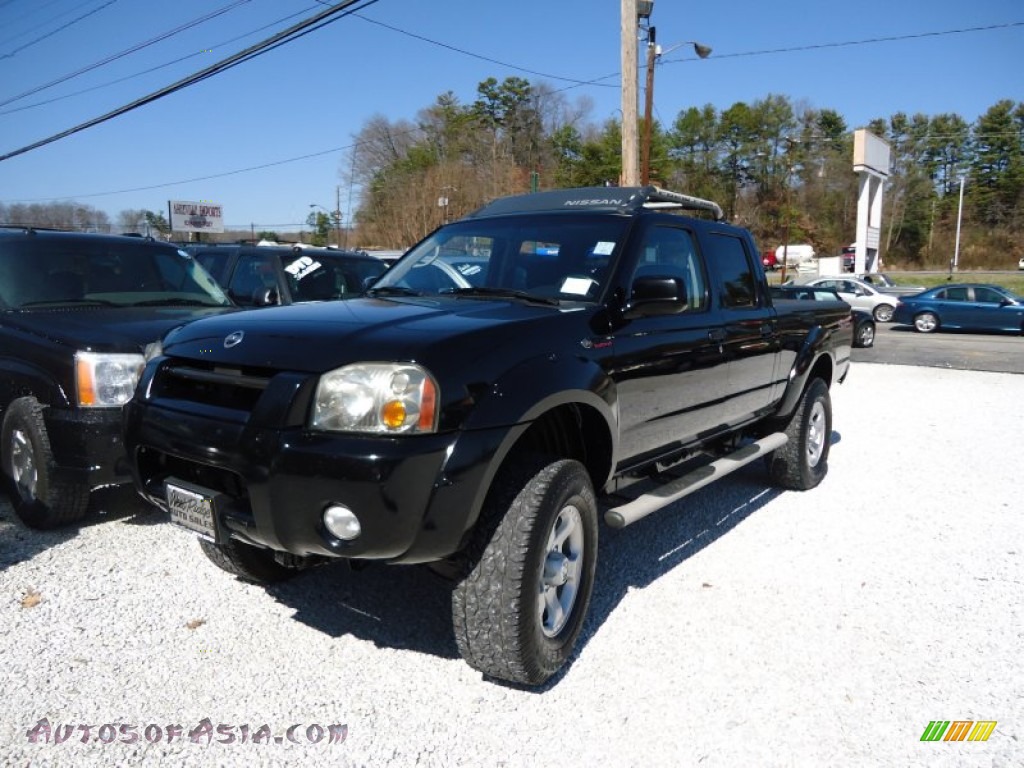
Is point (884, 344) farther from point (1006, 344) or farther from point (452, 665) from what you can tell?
Result: point (452, 665)

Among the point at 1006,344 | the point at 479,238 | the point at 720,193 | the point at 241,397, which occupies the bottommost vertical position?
the point at 1006,344

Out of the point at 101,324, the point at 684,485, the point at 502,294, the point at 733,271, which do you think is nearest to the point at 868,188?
the point at 733,271

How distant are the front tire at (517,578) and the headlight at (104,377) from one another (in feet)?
8.19

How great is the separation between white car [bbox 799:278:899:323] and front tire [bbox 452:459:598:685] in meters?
25.2

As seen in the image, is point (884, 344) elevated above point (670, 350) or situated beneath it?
situated beneath

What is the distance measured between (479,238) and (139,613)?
2536 millimetres

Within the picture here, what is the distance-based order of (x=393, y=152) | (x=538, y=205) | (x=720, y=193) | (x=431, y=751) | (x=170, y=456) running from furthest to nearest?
(x=720, y=193) → (x=393, y=152) → (x=538, y=205) → (x=170, y=456) → (x=431, y=751)

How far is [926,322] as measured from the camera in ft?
75.0

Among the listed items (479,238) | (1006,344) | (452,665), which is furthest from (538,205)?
(1006,344)

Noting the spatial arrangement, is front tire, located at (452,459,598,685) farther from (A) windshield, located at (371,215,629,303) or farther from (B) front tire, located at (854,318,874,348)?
(B) front tire, located at (854,318,874,348)

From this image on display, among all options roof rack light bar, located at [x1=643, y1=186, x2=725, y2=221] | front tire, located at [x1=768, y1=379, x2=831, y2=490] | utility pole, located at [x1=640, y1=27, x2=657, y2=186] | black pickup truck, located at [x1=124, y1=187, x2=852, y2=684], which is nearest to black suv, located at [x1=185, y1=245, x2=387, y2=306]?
roof rack light bar, located at [x1=643, y1=186, x2=725, y2=221]

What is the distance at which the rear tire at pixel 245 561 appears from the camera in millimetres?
3463

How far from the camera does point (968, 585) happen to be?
154 inches

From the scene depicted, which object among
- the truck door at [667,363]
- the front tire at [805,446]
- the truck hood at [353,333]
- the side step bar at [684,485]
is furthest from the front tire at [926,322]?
the truck hood at [353,333]
